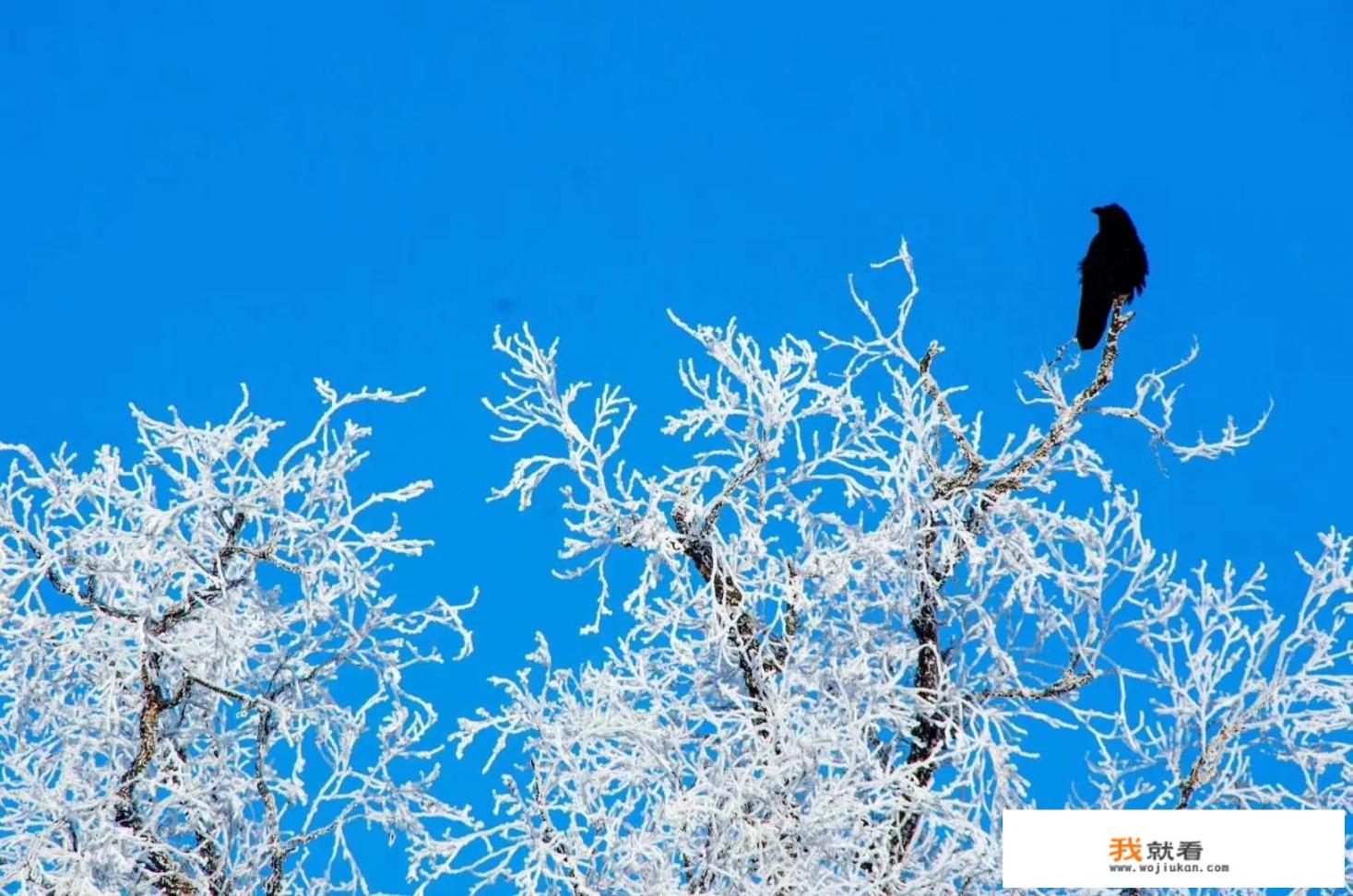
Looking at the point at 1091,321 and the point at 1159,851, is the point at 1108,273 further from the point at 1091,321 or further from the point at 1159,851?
the point at 1159,851

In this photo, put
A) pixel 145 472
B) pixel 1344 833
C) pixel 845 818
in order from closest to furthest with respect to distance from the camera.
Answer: pixel 845 818, pixel 145 472, pixel 1344 833

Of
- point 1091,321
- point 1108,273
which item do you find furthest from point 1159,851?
point 1108,273

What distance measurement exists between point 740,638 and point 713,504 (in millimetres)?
778

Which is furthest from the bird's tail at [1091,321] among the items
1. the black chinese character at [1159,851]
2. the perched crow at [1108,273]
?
the black chinese character at [1159,851]

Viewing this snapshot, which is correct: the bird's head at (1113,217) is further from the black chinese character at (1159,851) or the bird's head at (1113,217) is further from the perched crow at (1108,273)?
the black chinese character at (1159,851)

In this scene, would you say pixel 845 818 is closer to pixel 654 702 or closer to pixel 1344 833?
pixel 654 702

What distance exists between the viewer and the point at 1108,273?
876 cm

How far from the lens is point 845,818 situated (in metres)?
7.51

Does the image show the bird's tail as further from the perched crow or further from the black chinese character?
→ the black chinese character

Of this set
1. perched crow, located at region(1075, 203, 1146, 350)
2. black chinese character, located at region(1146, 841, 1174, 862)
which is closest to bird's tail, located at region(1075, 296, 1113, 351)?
perched crow, located at region(1075, 203, 1146, 350)

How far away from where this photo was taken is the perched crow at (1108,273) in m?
8.70

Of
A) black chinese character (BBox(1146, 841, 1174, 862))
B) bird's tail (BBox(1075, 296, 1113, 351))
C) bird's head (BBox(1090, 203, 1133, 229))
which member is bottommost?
black chinese character (BBox(1146, 841, 1174, 862))

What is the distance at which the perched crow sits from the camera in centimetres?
870

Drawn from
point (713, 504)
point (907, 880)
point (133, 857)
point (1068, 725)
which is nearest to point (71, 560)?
point (133, 857)
